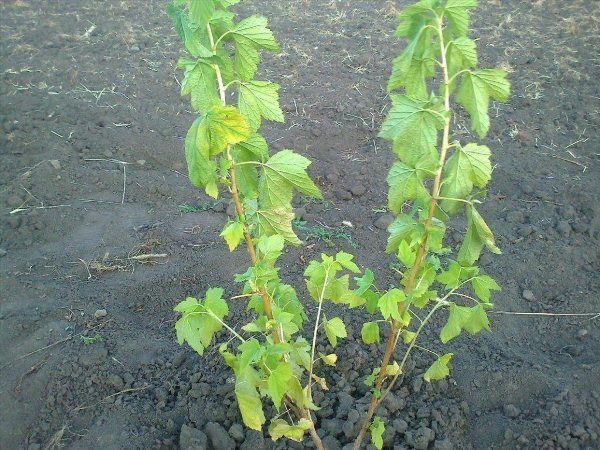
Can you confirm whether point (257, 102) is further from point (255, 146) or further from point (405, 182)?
point (405, 182)

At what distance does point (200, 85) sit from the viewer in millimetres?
1690

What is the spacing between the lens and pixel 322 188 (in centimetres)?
411

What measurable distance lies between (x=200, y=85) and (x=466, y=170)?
32.9 inches

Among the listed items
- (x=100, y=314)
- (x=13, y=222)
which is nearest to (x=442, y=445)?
(x=100, y=314)

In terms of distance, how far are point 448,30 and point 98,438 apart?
209 cm

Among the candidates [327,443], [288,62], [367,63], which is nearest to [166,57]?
[288,62]

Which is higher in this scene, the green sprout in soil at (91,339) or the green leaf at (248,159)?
the green leaf at (248,159)

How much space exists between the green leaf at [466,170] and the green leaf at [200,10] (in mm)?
821

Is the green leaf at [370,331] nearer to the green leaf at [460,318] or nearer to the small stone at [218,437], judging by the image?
the green leaf at [460,318]

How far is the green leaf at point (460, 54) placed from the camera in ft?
5.59

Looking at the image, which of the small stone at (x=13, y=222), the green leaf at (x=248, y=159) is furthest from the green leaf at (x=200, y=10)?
the small stone at (x=13, y=222)

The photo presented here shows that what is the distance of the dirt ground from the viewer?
2.55 metres

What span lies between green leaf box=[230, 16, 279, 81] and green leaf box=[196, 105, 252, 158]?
0.25 meters

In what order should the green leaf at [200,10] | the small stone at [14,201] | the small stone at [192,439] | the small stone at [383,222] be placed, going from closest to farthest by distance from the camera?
the green leaf at [200,10]
the small stone at [192,439]
the small stone at [383,222]
the small stone at [14,201]
